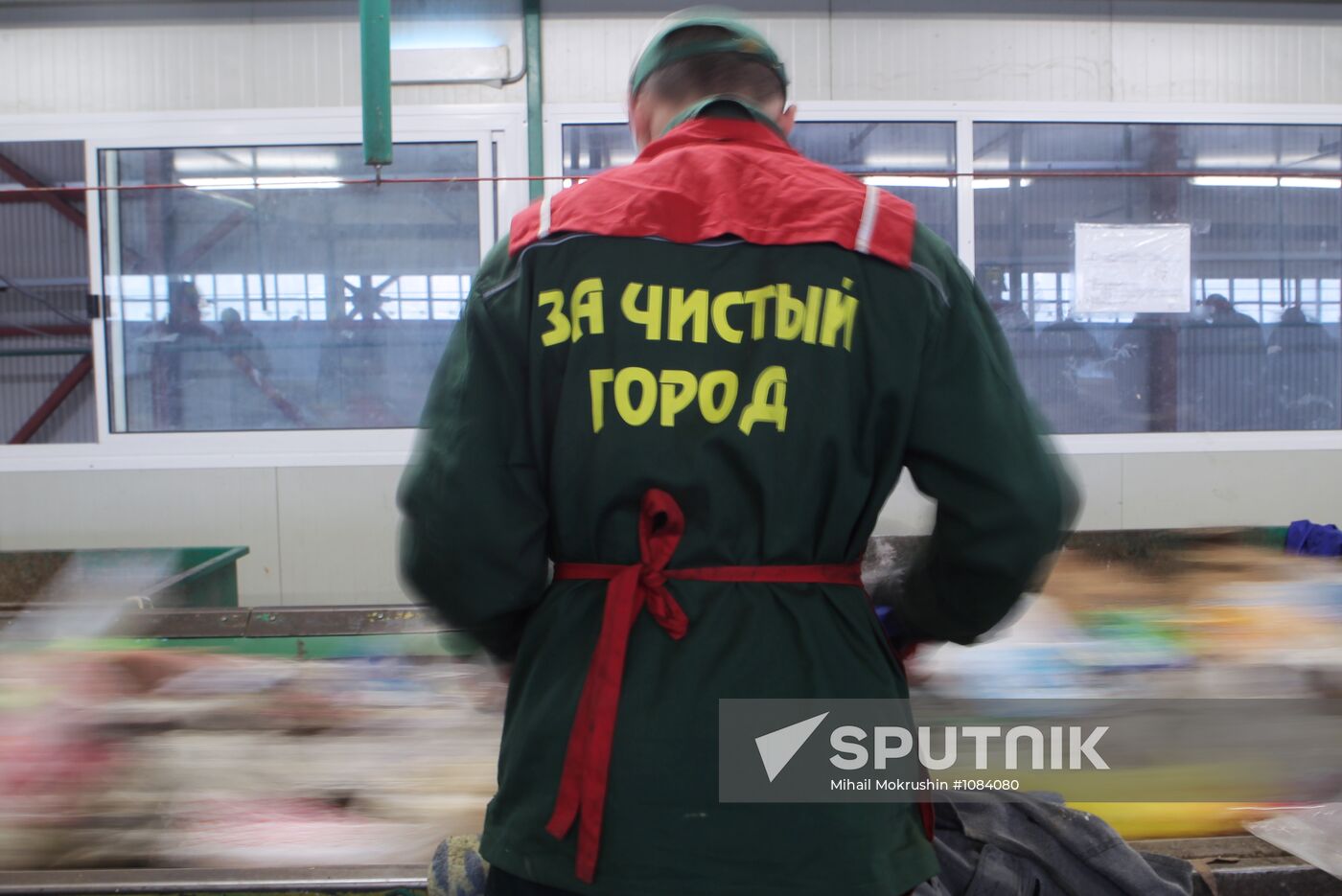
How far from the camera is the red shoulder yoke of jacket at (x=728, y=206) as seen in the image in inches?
32.0

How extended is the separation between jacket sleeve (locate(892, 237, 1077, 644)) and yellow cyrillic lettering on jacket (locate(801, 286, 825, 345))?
95 millimetres

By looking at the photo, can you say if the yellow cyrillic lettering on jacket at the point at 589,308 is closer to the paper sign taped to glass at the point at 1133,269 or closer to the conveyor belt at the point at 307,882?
the conveyor belt at the point at 307,882

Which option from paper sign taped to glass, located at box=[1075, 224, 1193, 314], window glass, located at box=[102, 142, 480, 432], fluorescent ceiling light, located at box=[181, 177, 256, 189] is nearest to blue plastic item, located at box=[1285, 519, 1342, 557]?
paper sign taped to glass, located at box=[1075, 224, 1193, 314]

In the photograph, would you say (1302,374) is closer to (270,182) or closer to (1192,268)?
(1192,268)

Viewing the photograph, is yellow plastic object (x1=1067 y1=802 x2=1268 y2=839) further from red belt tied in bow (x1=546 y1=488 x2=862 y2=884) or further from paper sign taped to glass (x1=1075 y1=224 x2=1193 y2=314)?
paper sign taped to glass (x1=1075 y1=224 x2=1193 y2=314)

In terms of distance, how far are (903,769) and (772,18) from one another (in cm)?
374

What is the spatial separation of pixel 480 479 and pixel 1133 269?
3958 mm

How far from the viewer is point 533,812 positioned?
2.65 feet

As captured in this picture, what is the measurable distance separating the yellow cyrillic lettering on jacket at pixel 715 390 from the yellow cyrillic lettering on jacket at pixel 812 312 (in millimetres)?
68

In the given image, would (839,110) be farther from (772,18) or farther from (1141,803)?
(1141,803)

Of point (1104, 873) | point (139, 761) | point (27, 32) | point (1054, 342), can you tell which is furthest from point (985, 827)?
point (27, 32)

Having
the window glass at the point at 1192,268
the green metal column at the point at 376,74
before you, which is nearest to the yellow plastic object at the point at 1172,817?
the green metal column at the point at 376,74

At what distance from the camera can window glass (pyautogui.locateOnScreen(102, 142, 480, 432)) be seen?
393cm

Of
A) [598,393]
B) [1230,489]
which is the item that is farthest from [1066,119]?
[598,393]
